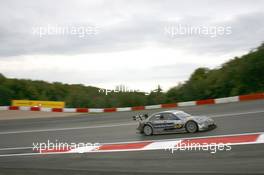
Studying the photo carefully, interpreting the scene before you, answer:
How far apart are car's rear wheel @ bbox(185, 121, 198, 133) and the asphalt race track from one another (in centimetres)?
25

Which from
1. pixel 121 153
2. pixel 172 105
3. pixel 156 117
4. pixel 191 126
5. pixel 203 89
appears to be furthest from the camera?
pixel 203 89

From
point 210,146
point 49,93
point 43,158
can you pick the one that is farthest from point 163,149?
point 49,93

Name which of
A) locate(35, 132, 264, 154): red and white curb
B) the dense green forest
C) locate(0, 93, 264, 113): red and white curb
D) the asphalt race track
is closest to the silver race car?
the asphalt race track

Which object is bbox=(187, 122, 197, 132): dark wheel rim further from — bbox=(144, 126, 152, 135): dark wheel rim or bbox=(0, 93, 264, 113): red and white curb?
bbox=(0, 93, 264, 113): red and white curb

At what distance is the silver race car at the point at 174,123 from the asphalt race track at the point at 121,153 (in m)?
0.32

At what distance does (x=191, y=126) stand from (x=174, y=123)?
70 centimetres

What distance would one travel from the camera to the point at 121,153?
12555 mm

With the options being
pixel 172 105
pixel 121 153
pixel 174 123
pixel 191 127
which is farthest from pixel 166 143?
pixel 172 105

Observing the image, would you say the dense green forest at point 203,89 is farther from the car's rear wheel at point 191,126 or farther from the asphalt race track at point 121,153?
the car's rear wheel at point 191,126

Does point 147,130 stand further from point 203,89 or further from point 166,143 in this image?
point 203,89

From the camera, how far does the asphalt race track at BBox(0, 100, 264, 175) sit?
Result: 9680mm

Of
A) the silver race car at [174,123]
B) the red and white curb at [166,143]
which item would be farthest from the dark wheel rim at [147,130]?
the red and white curb at [166,143]

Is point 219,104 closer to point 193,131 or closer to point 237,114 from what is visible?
point 237,114

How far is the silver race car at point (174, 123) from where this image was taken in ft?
47.2
